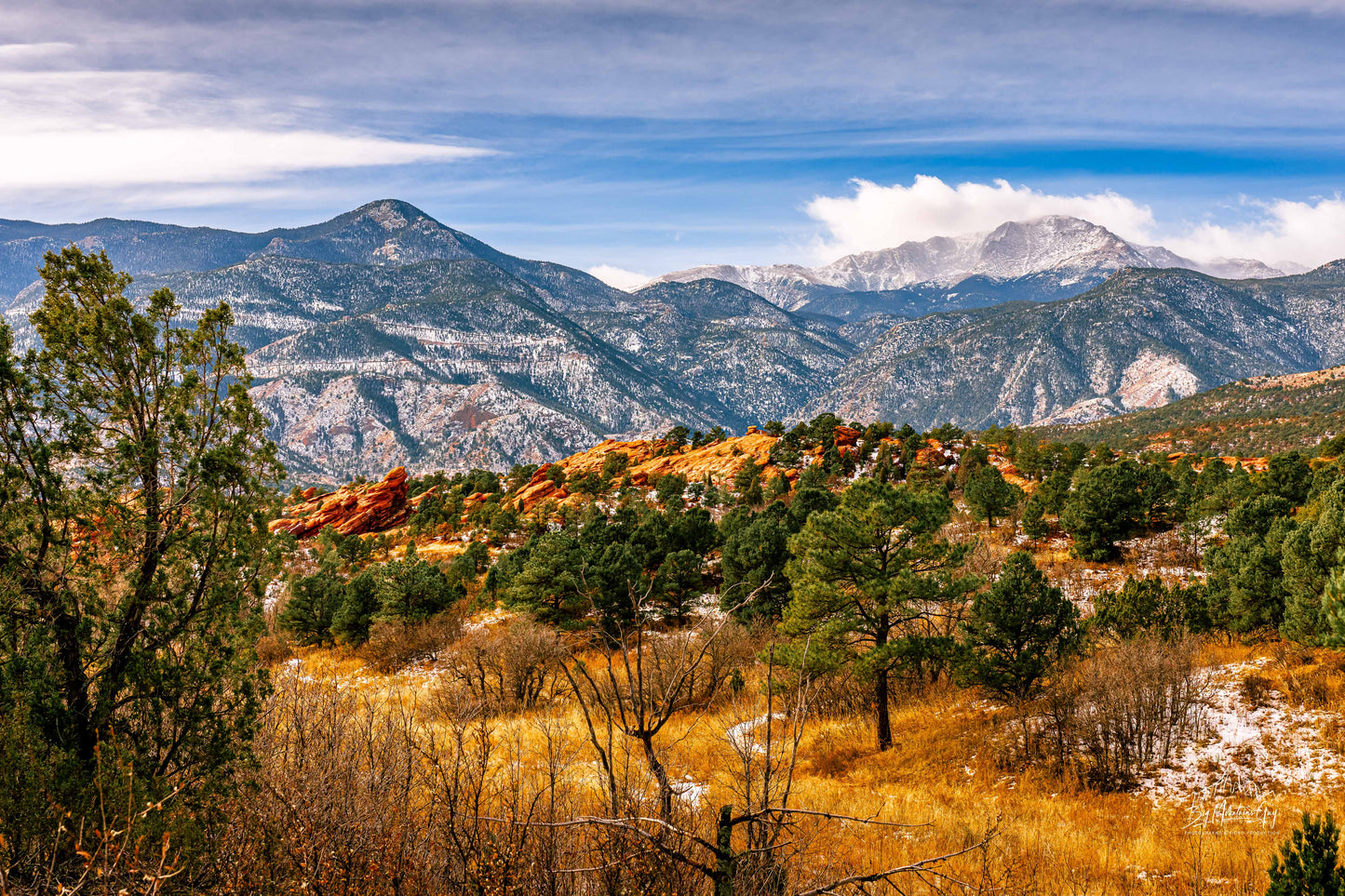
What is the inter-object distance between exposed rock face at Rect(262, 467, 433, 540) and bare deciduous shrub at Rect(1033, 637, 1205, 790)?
77614 mm

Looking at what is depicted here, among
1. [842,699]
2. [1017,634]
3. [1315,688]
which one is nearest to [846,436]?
[842,699]

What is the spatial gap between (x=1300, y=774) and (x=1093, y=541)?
28.4 metres

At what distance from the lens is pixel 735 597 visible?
110 feet

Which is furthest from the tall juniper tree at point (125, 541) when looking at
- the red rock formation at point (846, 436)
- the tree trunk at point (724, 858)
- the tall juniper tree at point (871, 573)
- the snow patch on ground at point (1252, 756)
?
the red rock formation at point (846, 436)

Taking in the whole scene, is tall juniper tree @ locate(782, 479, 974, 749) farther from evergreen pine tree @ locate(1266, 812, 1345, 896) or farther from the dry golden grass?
evergreen pine tree @ locate(1266, 812, 1345, 896)

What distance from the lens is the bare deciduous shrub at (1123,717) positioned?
14.8m

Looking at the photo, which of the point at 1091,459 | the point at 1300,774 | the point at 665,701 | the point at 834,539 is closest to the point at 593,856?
the point at 665,701

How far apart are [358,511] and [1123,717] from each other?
87.0 meters

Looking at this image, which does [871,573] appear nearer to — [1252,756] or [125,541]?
[1252,756]

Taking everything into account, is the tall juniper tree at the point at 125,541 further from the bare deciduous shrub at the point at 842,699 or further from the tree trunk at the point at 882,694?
the bare deciduous shrub at the point at 842,699

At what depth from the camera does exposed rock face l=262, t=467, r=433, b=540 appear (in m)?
81.2

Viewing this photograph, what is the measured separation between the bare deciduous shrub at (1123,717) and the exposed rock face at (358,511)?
255ft

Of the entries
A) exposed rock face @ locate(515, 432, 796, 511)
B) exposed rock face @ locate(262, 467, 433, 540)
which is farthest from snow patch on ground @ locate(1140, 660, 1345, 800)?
exposed rock face @ locate(262, 467, 433, 540)

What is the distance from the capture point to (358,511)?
8494cm
